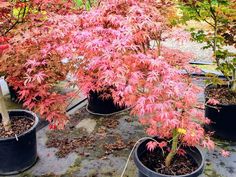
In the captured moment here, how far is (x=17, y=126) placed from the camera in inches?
107

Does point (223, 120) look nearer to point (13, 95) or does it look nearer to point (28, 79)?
point (28, 79)

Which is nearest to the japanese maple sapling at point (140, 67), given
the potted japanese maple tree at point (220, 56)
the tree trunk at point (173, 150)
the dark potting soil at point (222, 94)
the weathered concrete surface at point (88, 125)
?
the tree trunk at point (173, 150)

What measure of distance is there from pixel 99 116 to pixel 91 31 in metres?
1.63

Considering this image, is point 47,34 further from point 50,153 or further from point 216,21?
point 216,21

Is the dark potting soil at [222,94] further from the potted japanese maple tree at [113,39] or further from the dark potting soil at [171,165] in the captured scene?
the potted japanese maple tree at [113,39]

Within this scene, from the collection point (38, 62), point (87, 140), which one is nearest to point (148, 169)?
point (38, 62)

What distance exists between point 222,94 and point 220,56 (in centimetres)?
40

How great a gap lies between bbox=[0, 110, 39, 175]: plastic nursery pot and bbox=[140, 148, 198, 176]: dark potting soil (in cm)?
102

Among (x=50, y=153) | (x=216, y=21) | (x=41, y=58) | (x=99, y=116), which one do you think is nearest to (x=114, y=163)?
(x=50, y=153)

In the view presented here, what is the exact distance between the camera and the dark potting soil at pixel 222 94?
309cm

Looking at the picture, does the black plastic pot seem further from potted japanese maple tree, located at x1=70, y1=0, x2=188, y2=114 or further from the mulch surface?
potted japanese maple tree, located at x1=70, y1=0, x2=188, y2=114

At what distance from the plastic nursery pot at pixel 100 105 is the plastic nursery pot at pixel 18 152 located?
1.00m

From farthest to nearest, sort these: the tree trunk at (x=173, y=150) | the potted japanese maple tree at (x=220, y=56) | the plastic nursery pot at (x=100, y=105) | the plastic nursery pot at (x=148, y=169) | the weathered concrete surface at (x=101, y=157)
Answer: the plastic nursery pot at (x=100, y=105) → the potted japanese maple tree at (x=220, y=56) → the weathered concrete surface at (x=101, y=157) → the tree trunk at (x=173, y=150) → the plastic nursery pot at (x=148, y=169)

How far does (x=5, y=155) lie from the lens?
2.58m
